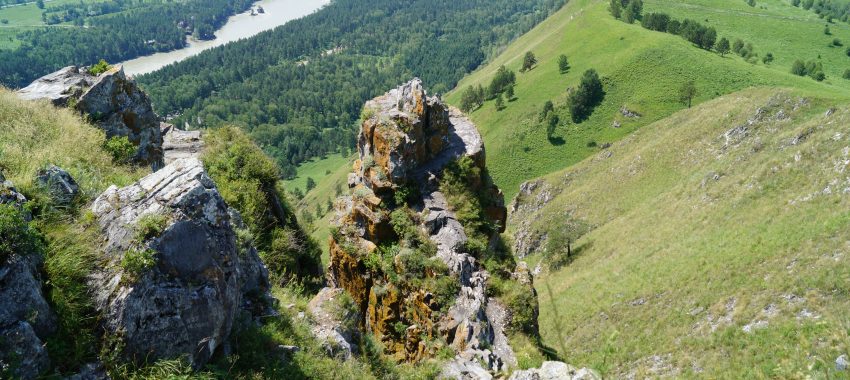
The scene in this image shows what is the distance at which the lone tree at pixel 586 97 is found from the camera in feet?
348

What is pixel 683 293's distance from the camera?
34.8m

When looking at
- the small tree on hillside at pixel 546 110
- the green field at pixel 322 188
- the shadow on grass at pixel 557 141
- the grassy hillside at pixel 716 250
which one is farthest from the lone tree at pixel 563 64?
the green field at pixel 322 188

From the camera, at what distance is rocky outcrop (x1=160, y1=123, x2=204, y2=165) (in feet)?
88.8

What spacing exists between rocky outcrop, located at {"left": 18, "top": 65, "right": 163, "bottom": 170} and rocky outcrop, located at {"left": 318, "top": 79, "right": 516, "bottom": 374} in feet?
32.4

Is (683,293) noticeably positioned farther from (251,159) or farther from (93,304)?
(93,304)

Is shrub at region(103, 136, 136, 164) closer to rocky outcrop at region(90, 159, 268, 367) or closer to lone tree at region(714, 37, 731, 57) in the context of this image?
rocky outcrop at region(90, 159, 268, 367)

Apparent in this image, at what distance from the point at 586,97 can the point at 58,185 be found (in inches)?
4268

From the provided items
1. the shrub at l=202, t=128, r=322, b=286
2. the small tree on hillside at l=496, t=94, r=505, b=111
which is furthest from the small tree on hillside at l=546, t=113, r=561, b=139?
the shrub at l=202, t=128, r=322, b=286

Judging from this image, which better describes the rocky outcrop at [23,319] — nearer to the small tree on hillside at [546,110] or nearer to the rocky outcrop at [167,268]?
the rocky outcrop at [167,268]

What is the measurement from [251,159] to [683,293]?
31.0 m

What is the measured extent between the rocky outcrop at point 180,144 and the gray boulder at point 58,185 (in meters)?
15.4

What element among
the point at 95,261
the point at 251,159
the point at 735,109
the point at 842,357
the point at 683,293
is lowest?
the point at 683,293

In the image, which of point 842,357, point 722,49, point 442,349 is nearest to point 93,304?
point 442,349

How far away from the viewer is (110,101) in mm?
21062
